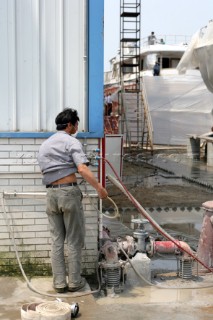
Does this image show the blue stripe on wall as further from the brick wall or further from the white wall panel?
the brick wall

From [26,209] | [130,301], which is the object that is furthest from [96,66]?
[130,301]

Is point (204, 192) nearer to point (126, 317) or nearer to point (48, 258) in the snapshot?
point (48, 258)

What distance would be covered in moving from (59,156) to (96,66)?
1268mm

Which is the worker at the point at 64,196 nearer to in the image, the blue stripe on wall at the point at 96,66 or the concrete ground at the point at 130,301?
the concrete ground at the point at 130,301

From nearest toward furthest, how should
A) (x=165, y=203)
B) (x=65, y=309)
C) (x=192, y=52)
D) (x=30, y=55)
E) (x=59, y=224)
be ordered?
(x=65, y=309), (x=59, y=224), (x=30, y=55), (x=165, y=203), (x=192, y=52)

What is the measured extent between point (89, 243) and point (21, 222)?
2.68ft

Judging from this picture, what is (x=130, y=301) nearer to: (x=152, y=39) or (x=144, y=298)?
(x=144, y=298)

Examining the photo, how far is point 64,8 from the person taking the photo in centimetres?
573

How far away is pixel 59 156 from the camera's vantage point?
507 centimetres

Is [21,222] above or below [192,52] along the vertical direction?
below

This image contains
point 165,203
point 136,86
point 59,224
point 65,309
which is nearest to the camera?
point 65,309

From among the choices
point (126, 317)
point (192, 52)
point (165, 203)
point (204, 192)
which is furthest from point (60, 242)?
point (192, 52)

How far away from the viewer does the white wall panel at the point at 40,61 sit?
223 inches

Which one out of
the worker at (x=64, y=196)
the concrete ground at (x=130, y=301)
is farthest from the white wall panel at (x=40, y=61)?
the concrete ground at (x=130, y=301)
